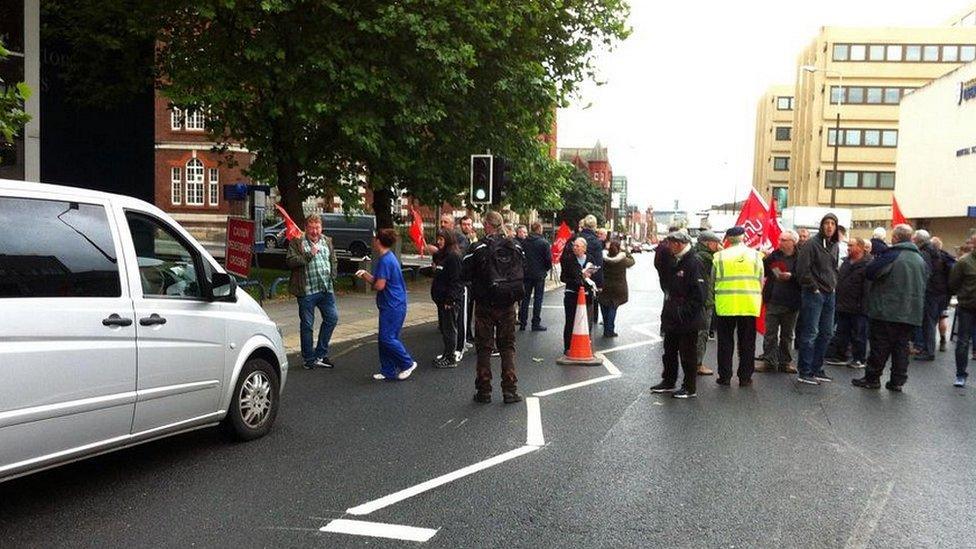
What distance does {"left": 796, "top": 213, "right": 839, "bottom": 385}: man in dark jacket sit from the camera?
9.64 meters

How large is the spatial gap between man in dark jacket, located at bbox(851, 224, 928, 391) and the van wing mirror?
6.98 meters

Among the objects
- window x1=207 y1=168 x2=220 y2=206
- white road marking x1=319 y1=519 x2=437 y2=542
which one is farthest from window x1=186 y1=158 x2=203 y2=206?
white road marking x1=319 y1=519 x2=437 y2=542

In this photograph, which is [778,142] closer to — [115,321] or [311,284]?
[311,284]

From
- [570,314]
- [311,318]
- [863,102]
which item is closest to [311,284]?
[311,318]

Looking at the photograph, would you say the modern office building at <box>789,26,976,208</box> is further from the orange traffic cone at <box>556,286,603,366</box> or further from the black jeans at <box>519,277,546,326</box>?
the orange traffic cone at <box>556,286,603,366</box>

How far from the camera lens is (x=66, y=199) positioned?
4.83 meters

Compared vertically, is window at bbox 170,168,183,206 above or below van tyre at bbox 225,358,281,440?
above

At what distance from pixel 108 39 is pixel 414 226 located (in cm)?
826

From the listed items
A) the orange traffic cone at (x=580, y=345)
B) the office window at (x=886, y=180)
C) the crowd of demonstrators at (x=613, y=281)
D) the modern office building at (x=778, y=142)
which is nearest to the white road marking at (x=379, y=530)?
the orange traffic cone at (x=580, y=345)

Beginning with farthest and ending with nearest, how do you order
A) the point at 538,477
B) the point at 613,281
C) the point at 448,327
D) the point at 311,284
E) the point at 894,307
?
the point at 613,281
the point at 448,327
the point at 311,284
the point at 894,307
the point at 538,477

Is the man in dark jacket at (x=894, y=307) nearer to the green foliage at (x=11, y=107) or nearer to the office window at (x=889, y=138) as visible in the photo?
the green foliage at (x=11, y=107)

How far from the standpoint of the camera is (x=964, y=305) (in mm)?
10008

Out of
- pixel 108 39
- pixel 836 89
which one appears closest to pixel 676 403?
pixel 108 39

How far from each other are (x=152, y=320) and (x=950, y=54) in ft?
248
